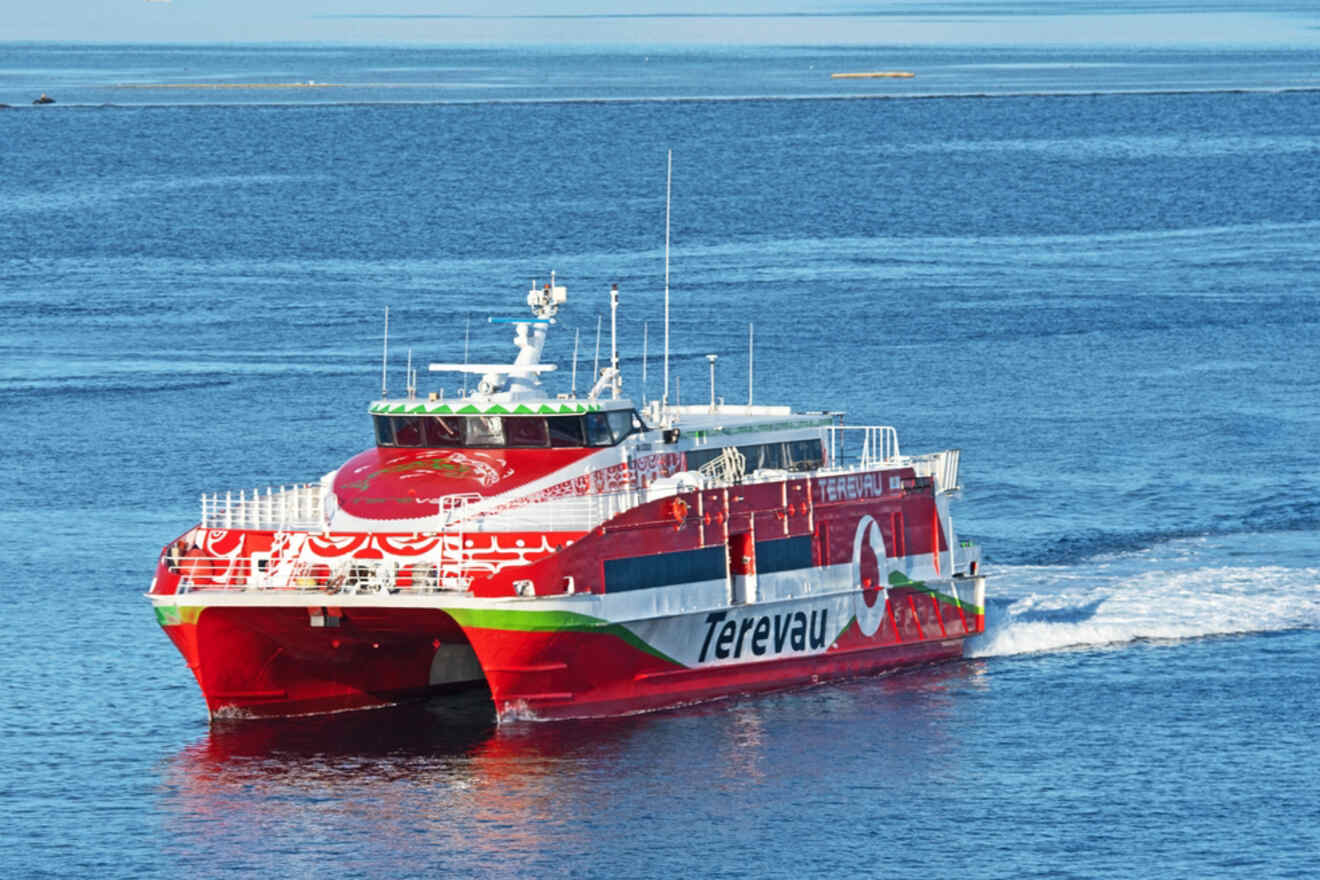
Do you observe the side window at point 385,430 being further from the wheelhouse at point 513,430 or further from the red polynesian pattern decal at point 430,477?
the red polynesian pattern decal at point 430,477

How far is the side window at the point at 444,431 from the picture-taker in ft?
142

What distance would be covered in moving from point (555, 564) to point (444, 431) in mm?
4438

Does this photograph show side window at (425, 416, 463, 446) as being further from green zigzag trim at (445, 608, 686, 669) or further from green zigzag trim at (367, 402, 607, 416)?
green zigzag trim at (445, 608, 686, 669)

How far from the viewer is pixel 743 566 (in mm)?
43562

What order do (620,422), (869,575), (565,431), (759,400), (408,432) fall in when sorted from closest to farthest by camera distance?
(565,431), (620,422), (408,432), (869,575), (759,400)

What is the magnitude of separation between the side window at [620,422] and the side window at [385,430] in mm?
3774

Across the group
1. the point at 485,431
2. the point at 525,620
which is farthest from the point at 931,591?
the point at 525,620

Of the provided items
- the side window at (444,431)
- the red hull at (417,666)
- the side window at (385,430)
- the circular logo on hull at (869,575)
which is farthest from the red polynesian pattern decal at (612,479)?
the circular logo on hull at (869,575)

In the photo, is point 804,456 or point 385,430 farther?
point 804,456

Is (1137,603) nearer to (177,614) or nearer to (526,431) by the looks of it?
(526,431)

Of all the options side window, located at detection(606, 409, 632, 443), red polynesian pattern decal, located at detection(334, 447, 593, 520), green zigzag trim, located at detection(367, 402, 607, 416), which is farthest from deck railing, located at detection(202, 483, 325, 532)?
side window, located at detection(606, 409, 632, 443)

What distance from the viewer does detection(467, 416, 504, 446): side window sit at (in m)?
42.9

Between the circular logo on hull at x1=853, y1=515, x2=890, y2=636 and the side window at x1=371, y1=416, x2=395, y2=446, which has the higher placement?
the side window at x1=371, y1=416, x2=395, y2=446

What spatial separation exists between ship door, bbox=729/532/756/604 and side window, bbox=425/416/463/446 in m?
4.94
